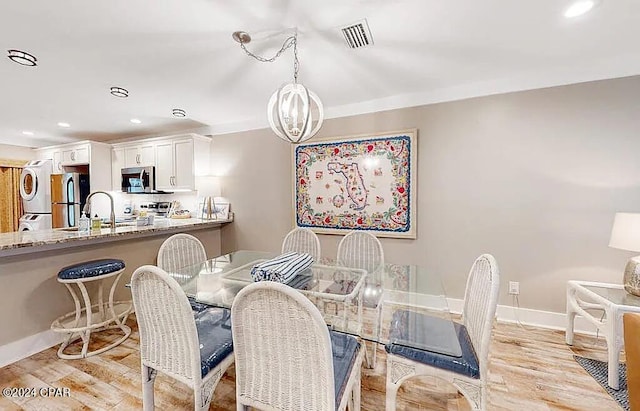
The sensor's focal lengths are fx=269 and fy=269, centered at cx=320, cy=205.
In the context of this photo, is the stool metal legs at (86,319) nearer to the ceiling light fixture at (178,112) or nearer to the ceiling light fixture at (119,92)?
the ceiling light fixture at (119,92)

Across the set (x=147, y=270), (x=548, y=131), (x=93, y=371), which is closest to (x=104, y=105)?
(x=93, y=371)

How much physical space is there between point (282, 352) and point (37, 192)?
19.7 ft

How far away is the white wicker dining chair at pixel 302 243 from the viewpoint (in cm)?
269

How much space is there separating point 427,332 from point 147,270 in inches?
56.6

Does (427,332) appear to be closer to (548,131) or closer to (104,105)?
(548,131)

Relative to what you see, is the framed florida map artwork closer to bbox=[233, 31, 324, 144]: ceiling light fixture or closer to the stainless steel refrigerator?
bbox=[233, 31, 324, 144]: ceiling light fixture

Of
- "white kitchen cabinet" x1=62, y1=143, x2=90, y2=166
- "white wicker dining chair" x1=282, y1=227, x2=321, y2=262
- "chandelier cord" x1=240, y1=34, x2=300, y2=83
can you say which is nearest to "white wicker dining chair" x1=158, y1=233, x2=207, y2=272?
"white wicker dining chair" x1=282, y1=227, x2=321, y2=262

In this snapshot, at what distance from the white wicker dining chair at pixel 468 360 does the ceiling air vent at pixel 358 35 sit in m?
1.64

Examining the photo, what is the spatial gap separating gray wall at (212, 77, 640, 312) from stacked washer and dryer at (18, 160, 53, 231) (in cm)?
524

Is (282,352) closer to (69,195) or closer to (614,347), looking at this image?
(614,347)

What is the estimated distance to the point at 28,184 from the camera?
4711 mm

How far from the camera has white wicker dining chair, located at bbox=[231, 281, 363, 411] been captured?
0.95m

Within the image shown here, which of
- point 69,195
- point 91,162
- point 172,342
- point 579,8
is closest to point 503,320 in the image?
point 579,8

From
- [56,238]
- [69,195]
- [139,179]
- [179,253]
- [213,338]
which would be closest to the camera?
[213,338]
